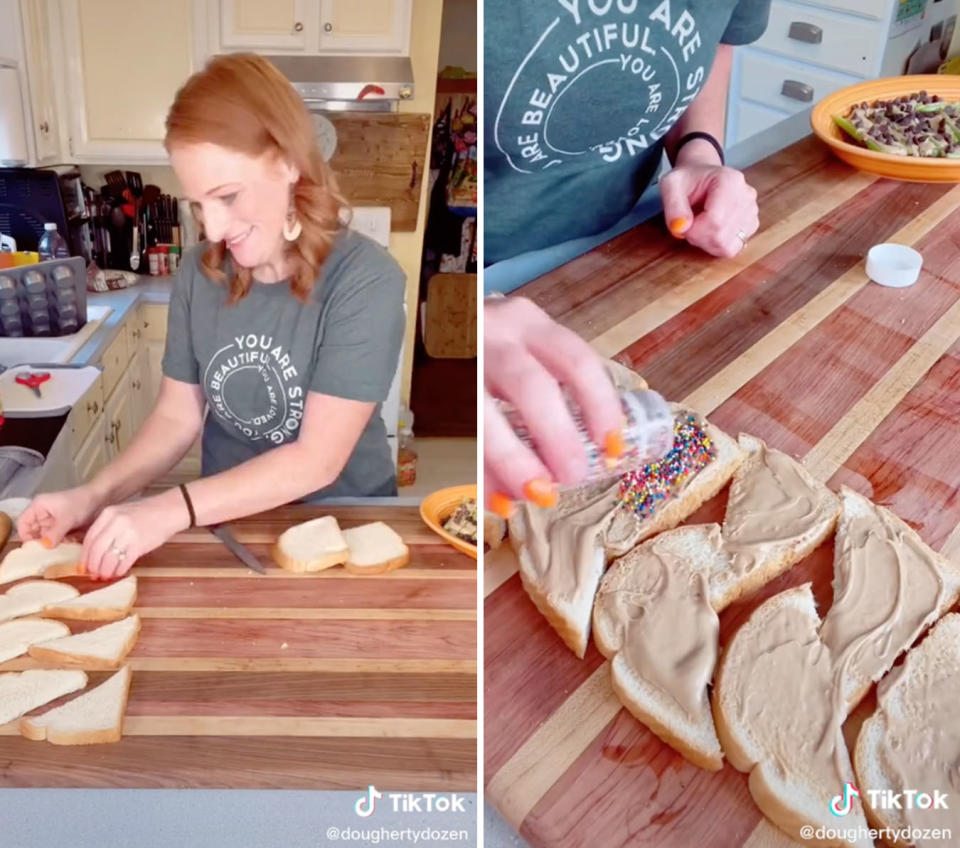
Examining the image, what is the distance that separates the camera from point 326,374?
70 centimetres

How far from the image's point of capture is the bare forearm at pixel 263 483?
2.12ft

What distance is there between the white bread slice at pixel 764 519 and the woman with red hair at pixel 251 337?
11.3 inches

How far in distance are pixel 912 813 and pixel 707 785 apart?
3.7 inches

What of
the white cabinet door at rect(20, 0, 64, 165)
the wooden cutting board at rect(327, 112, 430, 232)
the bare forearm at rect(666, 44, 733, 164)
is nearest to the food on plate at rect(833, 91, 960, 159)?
the bare forearm at rect(666, 44, 733, 164)

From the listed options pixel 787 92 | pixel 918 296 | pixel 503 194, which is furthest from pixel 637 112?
pixel 787 92

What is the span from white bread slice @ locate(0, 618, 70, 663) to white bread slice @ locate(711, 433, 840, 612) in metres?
0.39

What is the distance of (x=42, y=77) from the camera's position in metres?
0.73

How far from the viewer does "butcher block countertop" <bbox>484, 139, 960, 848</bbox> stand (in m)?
0.45

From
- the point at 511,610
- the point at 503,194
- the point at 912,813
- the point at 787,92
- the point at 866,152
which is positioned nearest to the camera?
the point at 912,813

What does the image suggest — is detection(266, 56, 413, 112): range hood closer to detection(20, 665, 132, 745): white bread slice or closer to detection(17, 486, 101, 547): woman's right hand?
detection(17, 486, 101, 547): woman's right hand

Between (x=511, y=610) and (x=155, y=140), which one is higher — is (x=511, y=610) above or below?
below

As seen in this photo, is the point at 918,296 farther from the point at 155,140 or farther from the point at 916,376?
the point at 155,140

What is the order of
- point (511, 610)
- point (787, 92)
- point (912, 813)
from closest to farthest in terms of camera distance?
point (912, 813) → point (511, 610) → point (787, 92)

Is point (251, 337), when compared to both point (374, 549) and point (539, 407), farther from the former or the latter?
point (539, 407)
